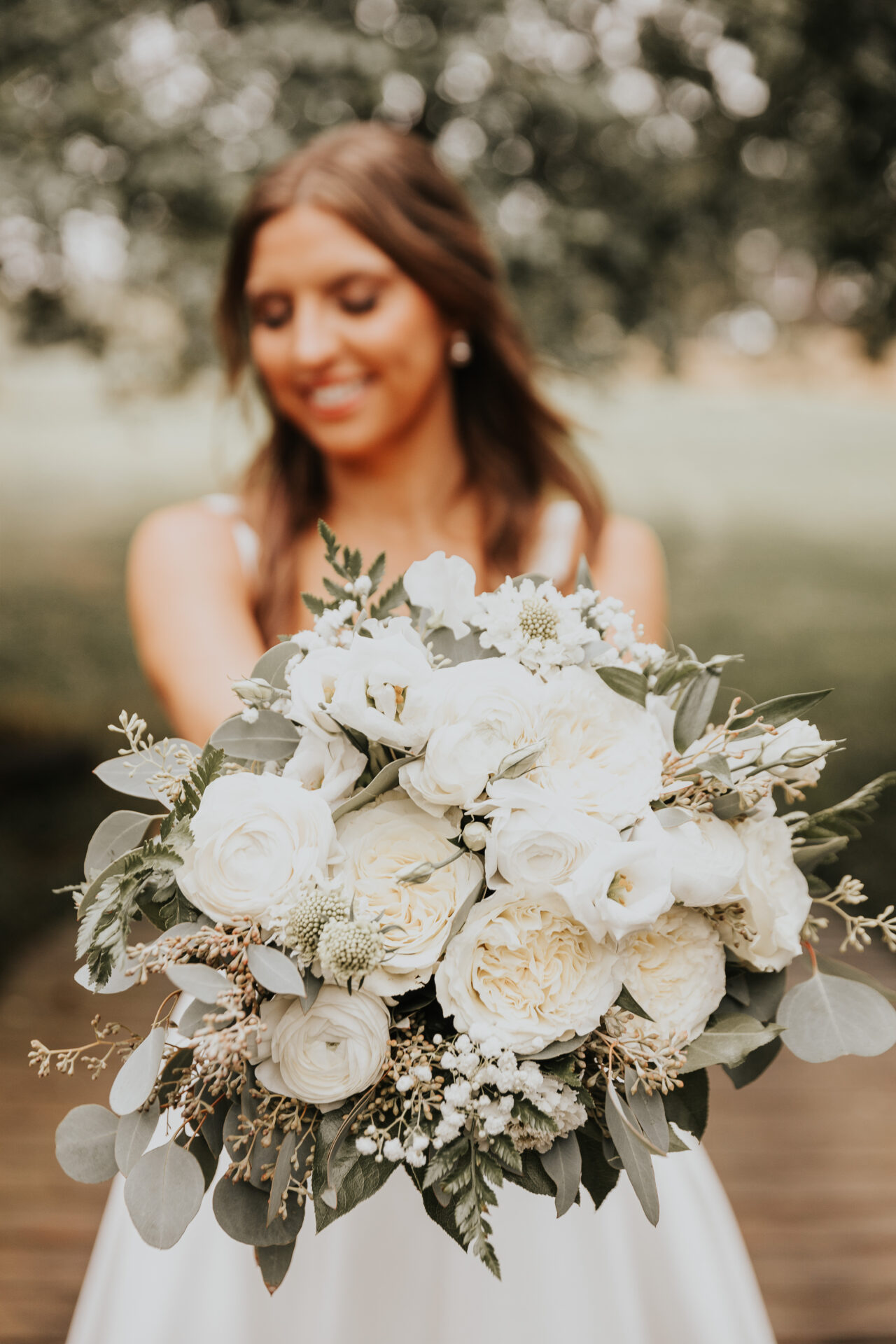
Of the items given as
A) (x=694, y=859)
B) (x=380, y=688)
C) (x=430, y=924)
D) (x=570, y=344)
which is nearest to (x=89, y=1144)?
(x=430, y=924)

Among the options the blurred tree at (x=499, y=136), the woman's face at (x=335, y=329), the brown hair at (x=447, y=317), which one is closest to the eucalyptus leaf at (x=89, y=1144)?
the brown hair at (x=447, y=317)

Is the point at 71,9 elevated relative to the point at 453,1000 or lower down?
elevated

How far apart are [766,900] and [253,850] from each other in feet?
1.46

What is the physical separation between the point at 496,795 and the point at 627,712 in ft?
0.51

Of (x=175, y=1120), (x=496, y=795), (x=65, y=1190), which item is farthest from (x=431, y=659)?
(x=65, y=1190)

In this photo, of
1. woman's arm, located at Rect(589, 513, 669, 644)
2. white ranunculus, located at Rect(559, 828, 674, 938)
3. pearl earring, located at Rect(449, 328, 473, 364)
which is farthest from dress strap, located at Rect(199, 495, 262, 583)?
white ranunculus, located at Rect(559, 828, 674, 938)

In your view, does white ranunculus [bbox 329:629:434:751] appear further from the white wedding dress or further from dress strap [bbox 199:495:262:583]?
dress strap [bbox 199:495:262:583]

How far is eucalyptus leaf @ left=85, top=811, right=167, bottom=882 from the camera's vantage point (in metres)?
0.88

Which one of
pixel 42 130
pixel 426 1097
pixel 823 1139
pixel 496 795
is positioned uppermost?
pixel 42 130

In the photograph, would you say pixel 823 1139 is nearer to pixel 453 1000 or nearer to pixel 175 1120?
pixel 175 1120

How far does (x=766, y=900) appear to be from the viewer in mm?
899

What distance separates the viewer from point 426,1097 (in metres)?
0.82

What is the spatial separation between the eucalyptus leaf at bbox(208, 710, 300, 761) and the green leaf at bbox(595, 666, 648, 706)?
0.88 ft

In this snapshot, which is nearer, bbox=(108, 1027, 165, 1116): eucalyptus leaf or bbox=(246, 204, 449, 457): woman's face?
bbox=(108, 1027, 165, 1116): eucalyptus leaf
